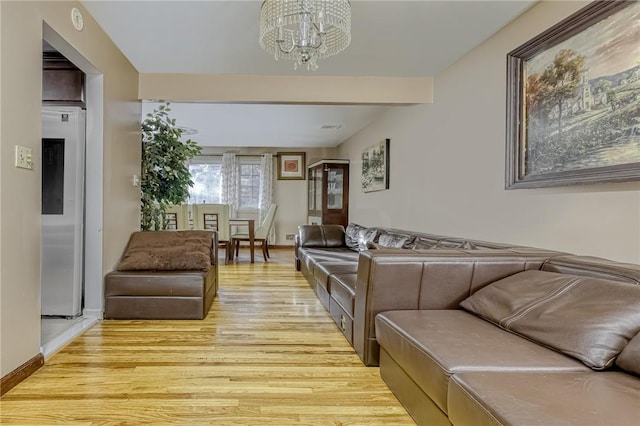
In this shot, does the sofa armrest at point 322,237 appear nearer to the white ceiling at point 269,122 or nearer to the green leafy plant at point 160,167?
the white ceiling at point 269,122

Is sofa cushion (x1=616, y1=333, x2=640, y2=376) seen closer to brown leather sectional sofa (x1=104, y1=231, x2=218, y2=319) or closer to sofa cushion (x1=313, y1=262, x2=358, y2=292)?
sofa cushion (x1=313, y1=262, x2=358, y2=292)

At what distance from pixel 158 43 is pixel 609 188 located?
3168 mm

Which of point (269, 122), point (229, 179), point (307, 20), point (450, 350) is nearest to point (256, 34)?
point (307, 20)

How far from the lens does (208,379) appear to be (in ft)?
6.39

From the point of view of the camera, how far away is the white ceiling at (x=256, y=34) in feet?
8.03

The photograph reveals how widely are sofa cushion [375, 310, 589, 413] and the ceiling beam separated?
8.71ft

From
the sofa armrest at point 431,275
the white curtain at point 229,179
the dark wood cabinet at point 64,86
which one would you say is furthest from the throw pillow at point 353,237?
the white curtain at point 229,179

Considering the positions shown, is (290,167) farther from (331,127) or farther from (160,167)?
(160,167)

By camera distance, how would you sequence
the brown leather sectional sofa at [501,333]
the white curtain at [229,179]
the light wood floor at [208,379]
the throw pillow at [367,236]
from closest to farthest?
1. the brown leather sectional sofa at [501,333]
2. the light wood floor at [208,379]
3. the throw pillow at [367,236]
4. the white curtain at [229,179]

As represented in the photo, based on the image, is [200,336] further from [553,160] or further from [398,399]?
[553,160]

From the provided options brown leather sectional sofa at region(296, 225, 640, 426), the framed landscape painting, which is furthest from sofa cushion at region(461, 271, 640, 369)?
the framed landscape painting

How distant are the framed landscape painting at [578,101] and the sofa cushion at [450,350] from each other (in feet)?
2.99

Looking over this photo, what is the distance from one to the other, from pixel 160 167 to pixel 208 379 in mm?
2749

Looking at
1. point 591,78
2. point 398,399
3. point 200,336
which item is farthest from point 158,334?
point 591,78
